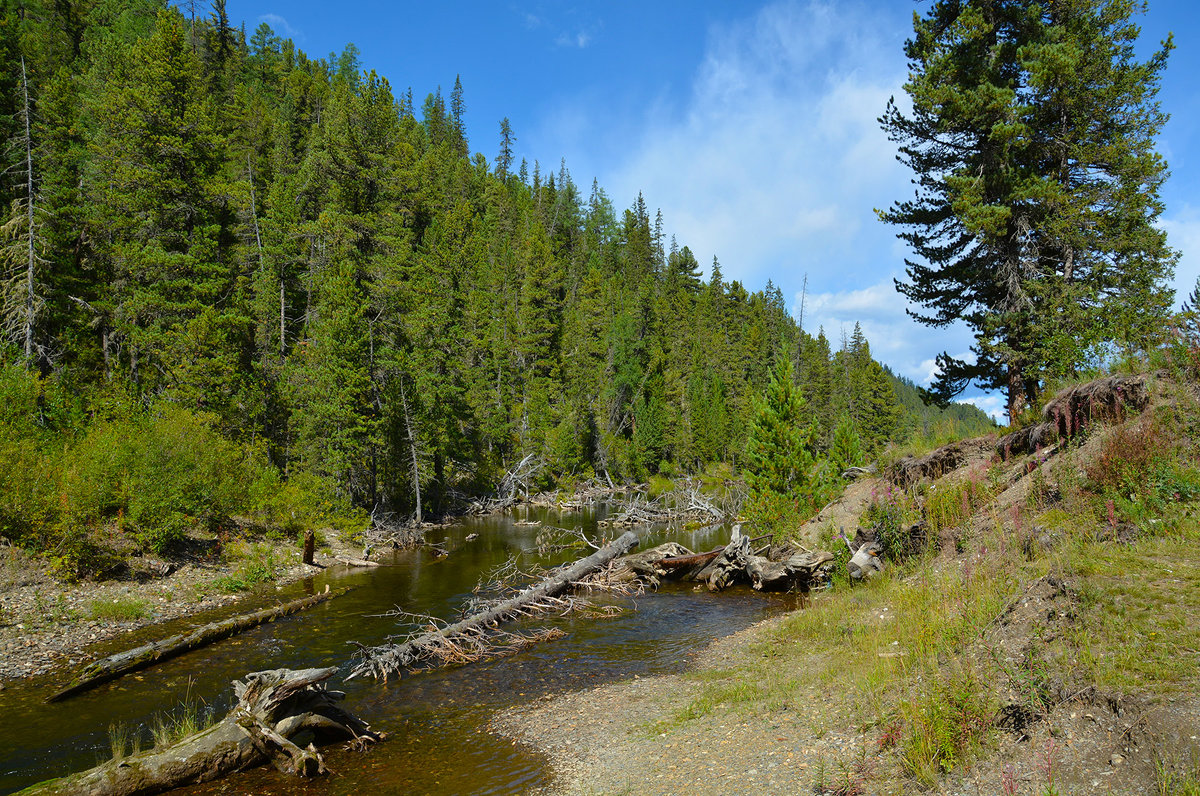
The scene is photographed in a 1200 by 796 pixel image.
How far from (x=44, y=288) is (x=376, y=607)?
72.0 feet

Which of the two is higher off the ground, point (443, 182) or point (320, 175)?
point (443, 182)

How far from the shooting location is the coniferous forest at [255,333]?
2039cm

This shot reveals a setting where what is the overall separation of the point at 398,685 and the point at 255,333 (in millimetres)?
30943

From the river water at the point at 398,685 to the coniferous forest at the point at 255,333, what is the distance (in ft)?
21.7

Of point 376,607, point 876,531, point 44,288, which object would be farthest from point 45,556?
point 876,531

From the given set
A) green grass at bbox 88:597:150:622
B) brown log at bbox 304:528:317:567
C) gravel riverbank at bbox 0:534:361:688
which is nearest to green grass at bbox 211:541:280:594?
gravel riverbank at bbox 0:534:361:688

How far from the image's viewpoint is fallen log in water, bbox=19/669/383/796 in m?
6.73

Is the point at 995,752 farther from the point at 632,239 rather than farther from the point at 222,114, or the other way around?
the point at 632,239

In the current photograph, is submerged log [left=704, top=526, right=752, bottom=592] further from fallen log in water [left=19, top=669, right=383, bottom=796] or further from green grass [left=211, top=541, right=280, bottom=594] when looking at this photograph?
green grass [left=211, top=541, right=280, bottom=594]

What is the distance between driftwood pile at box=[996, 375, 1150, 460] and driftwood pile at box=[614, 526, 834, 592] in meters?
6.56

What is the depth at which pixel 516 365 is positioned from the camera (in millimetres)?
56531

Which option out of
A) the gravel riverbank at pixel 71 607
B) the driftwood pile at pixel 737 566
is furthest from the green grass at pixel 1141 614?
the gravel riverbank at pixel 71 607

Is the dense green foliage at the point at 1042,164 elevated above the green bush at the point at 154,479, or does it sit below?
above

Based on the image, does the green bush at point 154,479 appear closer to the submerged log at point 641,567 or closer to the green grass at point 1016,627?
the submerged log at point 641,567
